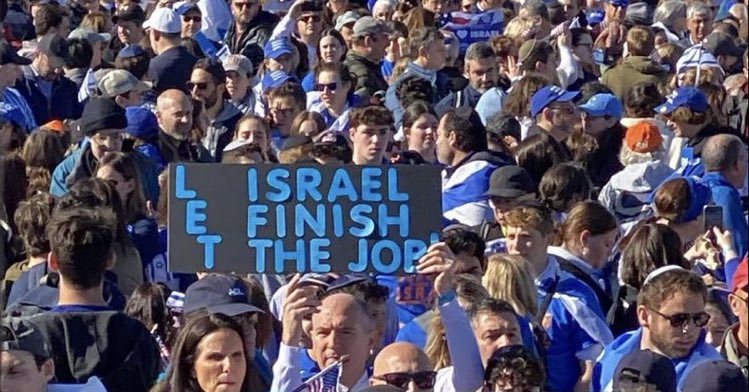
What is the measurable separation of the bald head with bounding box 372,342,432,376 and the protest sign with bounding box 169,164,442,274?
16.2 inches

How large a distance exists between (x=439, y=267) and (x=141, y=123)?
4.09 metres

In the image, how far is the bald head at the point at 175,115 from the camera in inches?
393

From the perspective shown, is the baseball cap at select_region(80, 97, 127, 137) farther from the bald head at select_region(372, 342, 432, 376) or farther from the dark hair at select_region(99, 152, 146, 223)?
the bald head at select_region(372, 342, 432, 376)

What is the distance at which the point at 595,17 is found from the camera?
619 inches

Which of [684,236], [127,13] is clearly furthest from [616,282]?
[127,13]

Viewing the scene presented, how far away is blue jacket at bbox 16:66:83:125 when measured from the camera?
1134 centimetres

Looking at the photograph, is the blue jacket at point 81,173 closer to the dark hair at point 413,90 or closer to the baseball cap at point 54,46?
the dark hair at point 413,90

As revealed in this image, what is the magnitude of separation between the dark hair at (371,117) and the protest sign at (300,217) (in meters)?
2.79

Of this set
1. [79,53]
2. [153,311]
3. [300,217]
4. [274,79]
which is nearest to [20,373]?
[300,217]

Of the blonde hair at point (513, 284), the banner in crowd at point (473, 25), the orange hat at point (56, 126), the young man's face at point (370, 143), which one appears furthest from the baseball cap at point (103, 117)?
the banner in crowd at point (473, 25)

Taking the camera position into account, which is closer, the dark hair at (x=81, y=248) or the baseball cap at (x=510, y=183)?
the dark hair at (x=81, y=248)

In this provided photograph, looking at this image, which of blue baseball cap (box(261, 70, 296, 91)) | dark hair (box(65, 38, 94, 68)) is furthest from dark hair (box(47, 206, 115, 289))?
dark hair (box(65, 38, 94, 68))

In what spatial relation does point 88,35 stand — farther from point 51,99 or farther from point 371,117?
Answer: point 371,117

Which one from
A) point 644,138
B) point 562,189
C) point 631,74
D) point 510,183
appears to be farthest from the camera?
point 631,74
